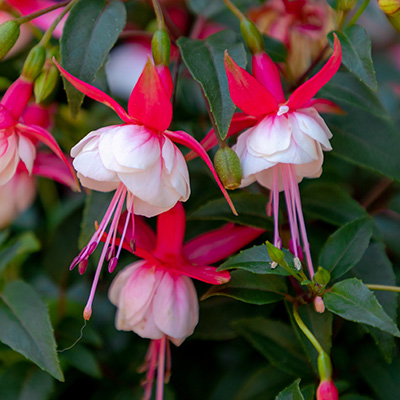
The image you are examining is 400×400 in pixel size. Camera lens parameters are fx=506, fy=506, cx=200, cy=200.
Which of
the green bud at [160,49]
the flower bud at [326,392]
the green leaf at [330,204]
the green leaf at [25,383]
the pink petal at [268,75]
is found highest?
the green bud at [160,49]

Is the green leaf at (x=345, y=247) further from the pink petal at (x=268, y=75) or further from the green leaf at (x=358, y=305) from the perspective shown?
the pink petal at (x=268, y=75)

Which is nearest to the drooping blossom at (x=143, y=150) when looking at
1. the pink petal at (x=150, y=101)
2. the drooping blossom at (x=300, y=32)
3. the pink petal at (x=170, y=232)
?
the pink petal at (x=150, y=101)

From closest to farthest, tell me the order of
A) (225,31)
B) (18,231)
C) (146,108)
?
(146,108) < (225,31) < (18,231)

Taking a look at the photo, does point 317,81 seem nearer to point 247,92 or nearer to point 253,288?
point 247,92

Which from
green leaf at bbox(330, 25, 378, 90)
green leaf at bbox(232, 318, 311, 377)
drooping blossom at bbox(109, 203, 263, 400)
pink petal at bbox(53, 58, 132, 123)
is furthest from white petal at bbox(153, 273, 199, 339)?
green leaf at bbox(330, 25, 378, 90)

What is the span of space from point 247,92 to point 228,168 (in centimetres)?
9

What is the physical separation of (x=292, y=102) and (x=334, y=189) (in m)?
0.25

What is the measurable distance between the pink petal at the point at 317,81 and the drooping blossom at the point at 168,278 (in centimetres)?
20

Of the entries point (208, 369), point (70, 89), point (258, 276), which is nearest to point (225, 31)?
point (70, 89)

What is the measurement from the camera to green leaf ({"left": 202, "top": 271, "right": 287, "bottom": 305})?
622 millimetres

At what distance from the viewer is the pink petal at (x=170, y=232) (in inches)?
26.2

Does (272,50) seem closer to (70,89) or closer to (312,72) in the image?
(312,72)

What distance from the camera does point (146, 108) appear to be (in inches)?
21.2

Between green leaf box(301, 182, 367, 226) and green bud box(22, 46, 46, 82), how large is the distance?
0.42 meters
